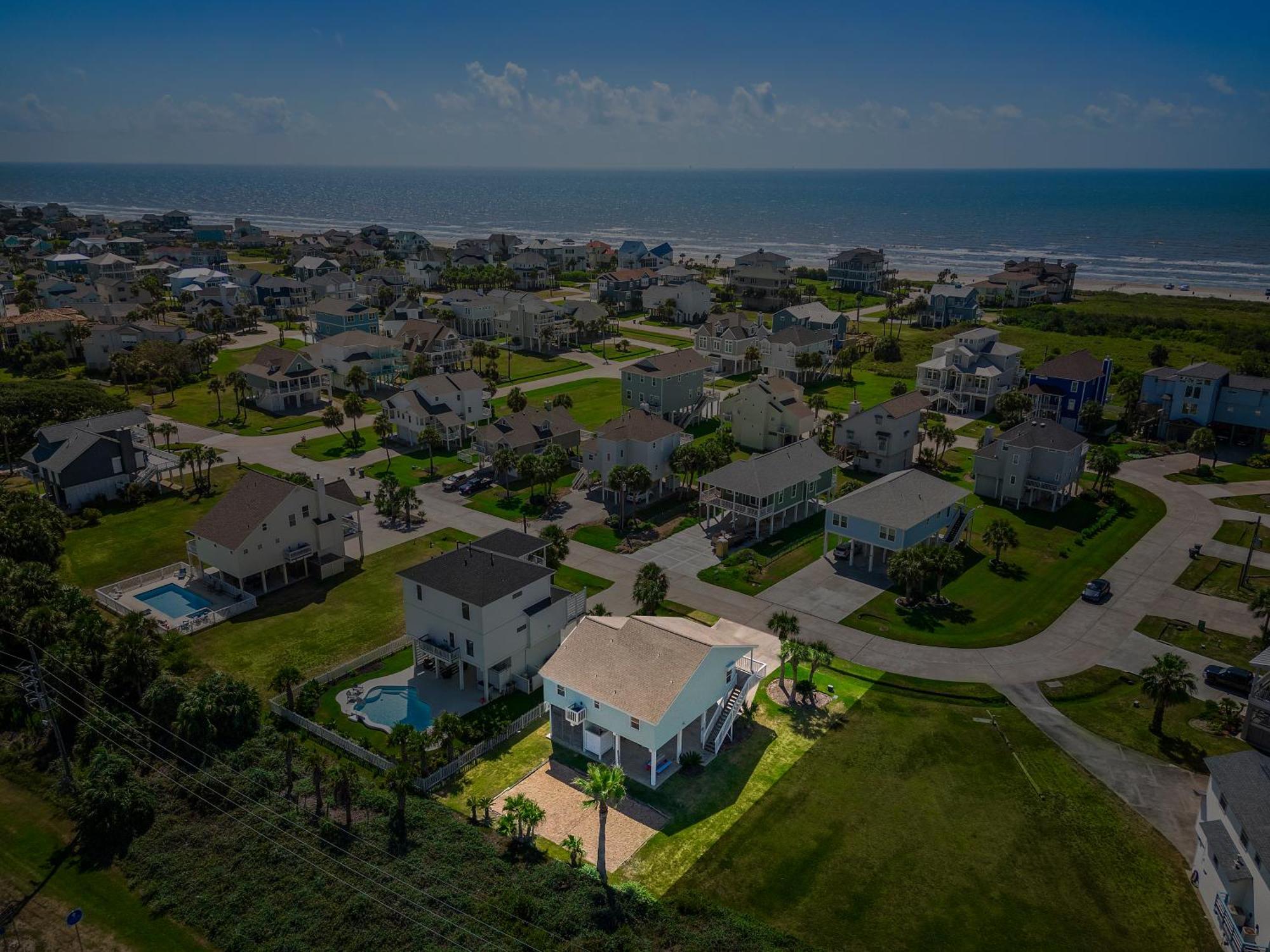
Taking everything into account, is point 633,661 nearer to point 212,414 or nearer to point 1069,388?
point 1069,388

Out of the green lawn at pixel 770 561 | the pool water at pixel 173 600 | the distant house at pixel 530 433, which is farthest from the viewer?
the distant house at pixel 530 433

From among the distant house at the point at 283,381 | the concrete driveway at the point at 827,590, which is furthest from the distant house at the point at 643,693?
the distant house at the point at 283,381

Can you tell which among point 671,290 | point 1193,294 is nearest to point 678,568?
point 671,290

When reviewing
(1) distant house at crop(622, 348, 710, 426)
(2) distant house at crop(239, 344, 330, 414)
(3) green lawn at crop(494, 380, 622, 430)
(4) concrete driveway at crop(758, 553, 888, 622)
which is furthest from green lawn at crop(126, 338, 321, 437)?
(4) concrete driveway at crop(758, 553, 888, 622)

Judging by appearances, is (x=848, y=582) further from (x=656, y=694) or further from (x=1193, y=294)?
(x=1193, y=294)

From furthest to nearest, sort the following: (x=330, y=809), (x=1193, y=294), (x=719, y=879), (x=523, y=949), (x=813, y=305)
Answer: (x=1193, y=294), (x=813, y=305), (x=330, y=809), (x=719, y=879), (x=523, y=949)

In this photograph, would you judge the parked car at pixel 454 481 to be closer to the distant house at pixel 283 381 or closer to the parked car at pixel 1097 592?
the distant house at pixel 283 381
